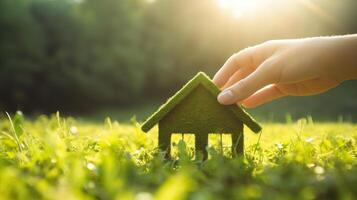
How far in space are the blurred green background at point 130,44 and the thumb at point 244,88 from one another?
11926 mm

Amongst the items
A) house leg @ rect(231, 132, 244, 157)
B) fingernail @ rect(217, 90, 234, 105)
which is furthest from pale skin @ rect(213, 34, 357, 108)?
house leg @ rect(231, 132, 244, 157)

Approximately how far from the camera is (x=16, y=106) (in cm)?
1595

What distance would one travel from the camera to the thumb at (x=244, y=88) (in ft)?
8.23

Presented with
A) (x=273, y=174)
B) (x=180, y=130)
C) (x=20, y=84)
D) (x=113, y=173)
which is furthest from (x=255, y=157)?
(x=20, y=84)

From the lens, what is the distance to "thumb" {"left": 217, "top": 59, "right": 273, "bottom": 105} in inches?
98.7

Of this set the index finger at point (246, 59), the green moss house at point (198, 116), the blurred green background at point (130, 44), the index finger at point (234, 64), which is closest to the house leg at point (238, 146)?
the green moss house at point (198, 116)

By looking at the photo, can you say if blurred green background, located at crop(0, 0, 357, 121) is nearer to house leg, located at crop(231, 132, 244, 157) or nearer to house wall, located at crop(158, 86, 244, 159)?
house wall, located at crop(158, 86, 244, 159)

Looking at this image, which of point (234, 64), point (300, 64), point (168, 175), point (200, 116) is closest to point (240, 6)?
point (234, 64)

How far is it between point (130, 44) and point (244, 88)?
1422cm

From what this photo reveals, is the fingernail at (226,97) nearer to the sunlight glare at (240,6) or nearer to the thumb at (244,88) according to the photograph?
the thumb at (244,88)

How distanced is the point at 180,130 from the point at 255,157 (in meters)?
0.44

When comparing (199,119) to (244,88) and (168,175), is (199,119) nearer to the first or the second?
(244,88)

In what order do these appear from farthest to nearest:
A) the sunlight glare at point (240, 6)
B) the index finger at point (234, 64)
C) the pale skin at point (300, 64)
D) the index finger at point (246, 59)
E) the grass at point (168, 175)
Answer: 1. the sunlight glare at point (240, 6)
2. the index finger at point (234, 64)
3. the index finger at point (246, 59)
4. the pale skin at point (300, 64)
5. the grass at point (168, 175)

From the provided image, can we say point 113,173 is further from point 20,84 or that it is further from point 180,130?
point 20,84
